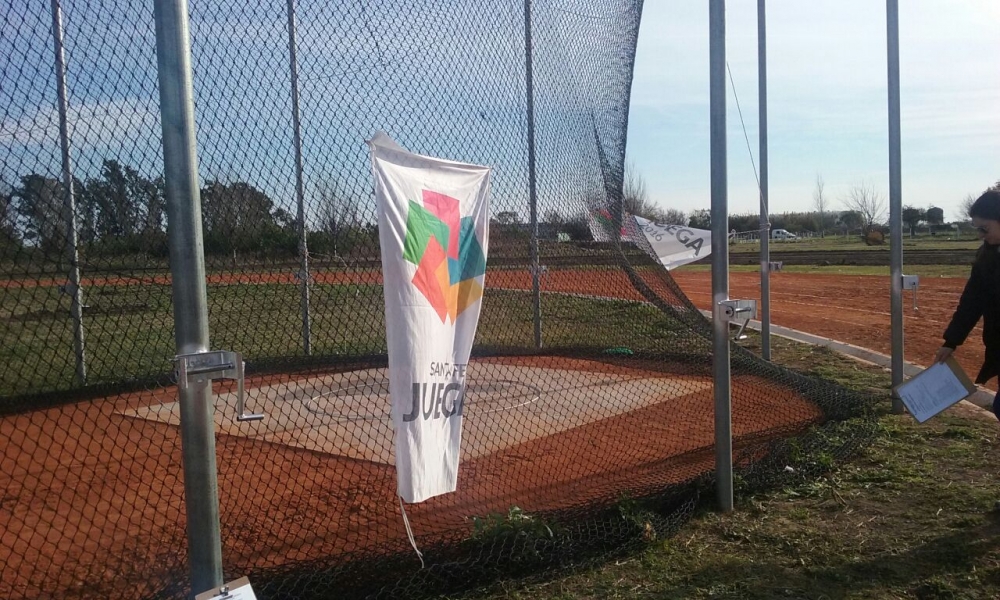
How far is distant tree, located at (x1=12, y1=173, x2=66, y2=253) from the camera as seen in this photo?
3.17 meters

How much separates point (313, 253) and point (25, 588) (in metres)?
2.37

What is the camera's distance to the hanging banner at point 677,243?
9586mm

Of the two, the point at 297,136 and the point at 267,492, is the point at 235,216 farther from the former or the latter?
the point at 267,492

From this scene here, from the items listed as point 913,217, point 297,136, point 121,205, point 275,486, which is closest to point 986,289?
point 297,136

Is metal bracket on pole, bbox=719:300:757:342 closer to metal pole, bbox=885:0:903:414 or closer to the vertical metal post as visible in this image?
metal pole, bbox=885:0:903:414

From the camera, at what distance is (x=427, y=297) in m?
2.99

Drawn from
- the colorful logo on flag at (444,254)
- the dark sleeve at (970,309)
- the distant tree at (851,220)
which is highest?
the distant tree at (851,220)

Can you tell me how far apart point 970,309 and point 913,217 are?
68.8m

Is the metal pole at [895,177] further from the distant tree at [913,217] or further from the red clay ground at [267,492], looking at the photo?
the distant tree at [913,217]

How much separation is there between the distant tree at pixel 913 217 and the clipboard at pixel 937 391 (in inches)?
2509

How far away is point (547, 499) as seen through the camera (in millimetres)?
4492

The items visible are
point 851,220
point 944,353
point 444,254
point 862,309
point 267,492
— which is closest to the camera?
point 444,254

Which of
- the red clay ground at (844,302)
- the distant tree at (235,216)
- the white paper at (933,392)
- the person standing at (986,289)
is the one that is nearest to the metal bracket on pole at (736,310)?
the person standing at (986,289)

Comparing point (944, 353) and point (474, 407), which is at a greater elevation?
point (944, 353)
